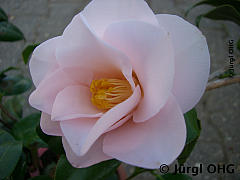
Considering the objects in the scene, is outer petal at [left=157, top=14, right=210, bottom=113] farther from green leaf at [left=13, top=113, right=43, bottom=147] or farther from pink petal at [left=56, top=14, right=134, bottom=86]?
green leaf at [left=13, top=113, right=43, bottom=147]

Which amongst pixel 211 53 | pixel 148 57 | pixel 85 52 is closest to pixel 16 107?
pixel 85 52

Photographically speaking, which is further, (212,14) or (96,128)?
(212,14)

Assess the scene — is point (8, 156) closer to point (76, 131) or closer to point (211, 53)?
point (76, 131)

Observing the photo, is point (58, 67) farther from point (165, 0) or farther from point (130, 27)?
point (165, 0)

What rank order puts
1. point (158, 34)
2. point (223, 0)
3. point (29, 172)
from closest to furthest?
Answer: point (158, 34) → point (223, 0) → point (29, 172)

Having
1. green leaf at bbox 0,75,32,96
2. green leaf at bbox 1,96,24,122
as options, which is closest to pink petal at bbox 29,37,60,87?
green leaf at bbox 0,75,32,96

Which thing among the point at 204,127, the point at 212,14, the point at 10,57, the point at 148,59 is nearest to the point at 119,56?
the point at 148,59
